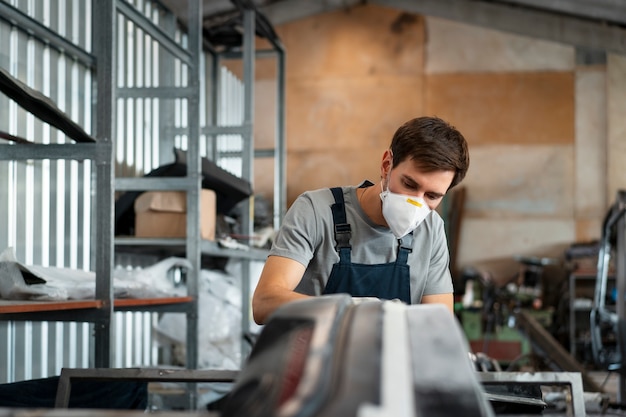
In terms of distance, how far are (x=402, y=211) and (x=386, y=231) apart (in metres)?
0.19

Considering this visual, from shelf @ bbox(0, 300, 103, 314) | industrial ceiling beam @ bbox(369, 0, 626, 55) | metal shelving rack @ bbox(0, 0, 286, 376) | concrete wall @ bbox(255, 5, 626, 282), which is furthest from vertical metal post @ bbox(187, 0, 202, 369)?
industrial ceiling beam @ bbox(369, 0, 626, 55)

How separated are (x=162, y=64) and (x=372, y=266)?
508cm

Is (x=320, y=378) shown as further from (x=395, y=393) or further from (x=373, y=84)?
(x=373, y=84)

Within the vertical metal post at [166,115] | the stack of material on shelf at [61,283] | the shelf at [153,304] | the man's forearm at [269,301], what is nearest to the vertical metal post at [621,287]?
the shelf at [153,304]

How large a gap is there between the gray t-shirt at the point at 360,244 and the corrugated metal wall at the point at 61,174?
92.4 inches

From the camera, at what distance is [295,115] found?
12258mm

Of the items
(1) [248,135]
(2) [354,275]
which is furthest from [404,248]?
(1) [248,135]

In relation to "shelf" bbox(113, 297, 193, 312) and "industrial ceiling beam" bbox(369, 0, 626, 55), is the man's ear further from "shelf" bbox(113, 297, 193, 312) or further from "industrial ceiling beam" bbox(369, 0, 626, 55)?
"industrial ceiling beam" bbox(369, 0, 626, 55)

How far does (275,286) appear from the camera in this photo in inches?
89.4

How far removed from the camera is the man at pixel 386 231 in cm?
245

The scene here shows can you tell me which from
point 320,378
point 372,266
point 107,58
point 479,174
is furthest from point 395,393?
point 479,174

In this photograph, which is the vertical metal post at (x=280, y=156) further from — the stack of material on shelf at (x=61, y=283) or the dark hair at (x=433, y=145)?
the dark hair at (x=433, y=145)

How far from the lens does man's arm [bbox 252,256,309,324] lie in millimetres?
2105

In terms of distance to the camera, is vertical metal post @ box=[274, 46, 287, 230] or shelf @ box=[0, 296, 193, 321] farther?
vertical metal post @ box=[274, 46, 287, 230]
